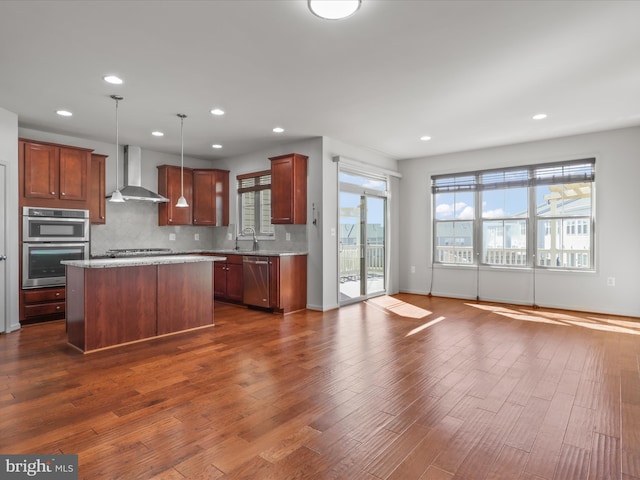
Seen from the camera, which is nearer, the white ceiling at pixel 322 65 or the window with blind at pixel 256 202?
the white ceiling at pixel 322 65

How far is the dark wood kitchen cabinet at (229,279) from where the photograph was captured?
6.14m

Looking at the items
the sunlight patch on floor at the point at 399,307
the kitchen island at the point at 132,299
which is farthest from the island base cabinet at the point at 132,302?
the sunlight patch on floor at the point at 399,307

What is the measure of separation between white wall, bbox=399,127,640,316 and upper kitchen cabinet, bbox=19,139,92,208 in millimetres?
5796

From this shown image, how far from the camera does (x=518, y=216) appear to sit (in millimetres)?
6285

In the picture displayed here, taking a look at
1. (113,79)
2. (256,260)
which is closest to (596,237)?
(256,260)

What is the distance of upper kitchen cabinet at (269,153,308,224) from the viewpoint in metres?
5.71

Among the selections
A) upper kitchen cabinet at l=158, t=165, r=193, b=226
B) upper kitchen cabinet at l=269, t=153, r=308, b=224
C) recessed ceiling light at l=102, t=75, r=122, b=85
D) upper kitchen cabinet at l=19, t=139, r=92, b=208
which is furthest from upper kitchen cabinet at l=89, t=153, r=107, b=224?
upper kitchen cabinet at l=269, t=153, r=308, b=224

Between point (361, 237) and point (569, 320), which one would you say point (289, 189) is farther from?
Result: point (569, 320)

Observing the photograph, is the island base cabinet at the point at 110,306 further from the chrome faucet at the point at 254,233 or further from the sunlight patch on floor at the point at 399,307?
the sunlight patch on floor at the point at 399,307

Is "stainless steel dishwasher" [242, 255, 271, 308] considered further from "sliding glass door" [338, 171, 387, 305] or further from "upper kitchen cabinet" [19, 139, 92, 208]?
"upper kitchen cabinet" [19, 139, 92, 208]

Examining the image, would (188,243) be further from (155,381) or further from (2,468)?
(2,468)

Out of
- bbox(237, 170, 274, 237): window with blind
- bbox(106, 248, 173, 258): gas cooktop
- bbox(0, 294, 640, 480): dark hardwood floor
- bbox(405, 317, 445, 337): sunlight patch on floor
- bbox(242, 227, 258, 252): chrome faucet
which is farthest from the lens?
bbox(242, 227, 258, 252): chrome faucet

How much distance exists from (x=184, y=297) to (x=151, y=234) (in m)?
2.81

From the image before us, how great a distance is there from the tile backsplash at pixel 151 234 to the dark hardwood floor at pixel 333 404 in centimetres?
199
